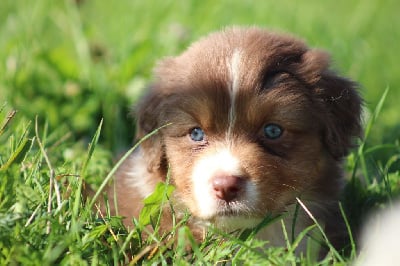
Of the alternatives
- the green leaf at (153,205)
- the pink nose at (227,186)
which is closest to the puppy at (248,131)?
the pink nose at (227,186)

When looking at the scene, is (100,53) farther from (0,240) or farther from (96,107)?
(0,240)

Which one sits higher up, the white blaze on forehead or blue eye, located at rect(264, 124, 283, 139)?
the white blaze on forehead

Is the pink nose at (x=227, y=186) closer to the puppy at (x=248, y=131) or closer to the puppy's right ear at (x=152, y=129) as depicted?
the puppy at (x=248, y=131)

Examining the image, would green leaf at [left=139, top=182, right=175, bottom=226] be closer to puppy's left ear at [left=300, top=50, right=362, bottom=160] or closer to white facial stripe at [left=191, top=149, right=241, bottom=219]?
white facial stripe at [left=191, top=149, right=241, bottom=219]

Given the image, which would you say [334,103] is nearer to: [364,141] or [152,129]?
[364,141]

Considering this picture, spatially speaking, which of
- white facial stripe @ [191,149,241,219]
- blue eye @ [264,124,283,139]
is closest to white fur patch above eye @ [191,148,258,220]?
white facial stripe @ [191,149,241,219]

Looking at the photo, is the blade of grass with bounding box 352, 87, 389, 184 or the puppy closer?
the puppy

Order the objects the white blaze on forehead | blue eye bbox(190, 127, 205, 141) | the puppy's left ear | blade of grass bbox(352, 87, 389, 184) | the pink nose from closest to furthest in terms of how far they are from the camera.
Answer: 1. the pink nose
2. the white blaze on forehead
3. blue eye bbox(190, 127, 205, 141)
4. the puppy's left ear
5. blade of grass bbox(352, 87, 389, 184)
